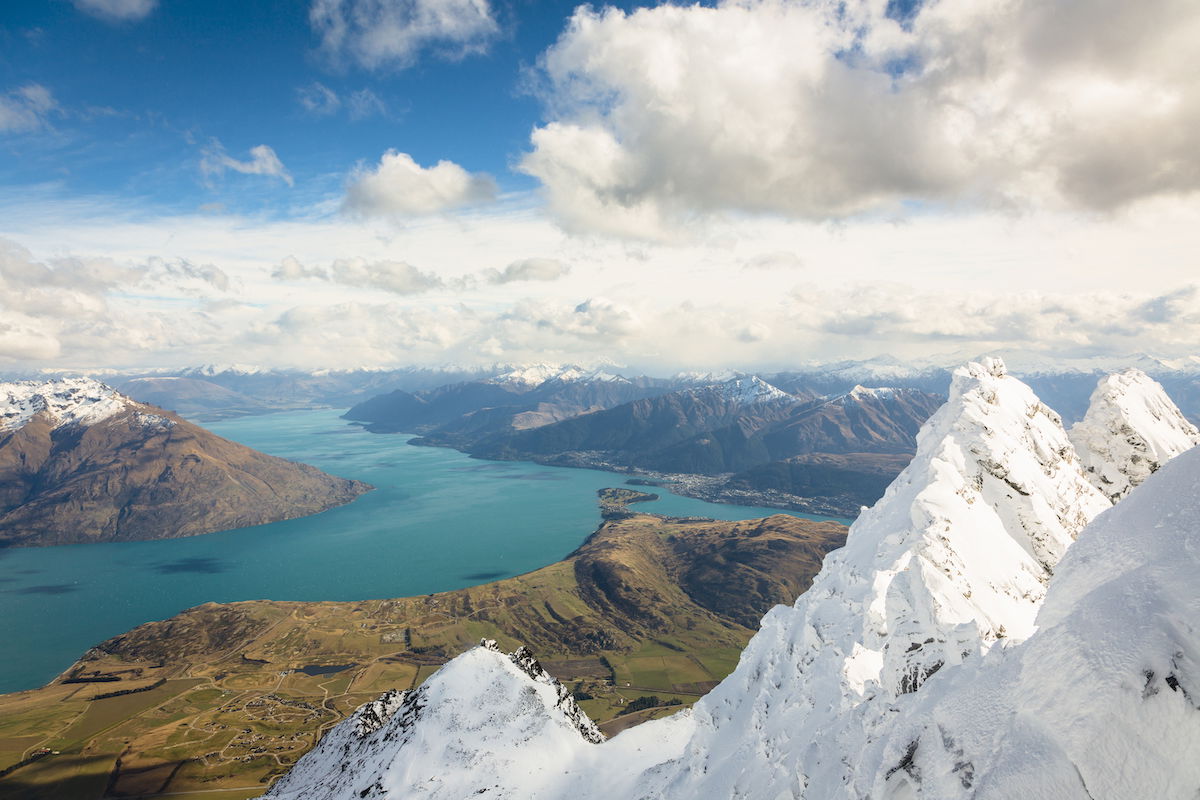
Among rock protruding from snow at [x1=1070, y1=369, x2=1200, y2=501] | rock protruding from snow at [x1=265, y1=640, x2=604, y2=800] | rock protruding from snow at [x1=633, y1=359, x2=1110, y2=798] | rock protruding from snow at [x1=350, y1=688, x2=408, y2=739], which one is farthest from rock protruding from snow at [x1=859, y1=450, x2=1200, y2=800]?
rock protruding from snow at [x1=350, y1=688, x2=408, y2=739]

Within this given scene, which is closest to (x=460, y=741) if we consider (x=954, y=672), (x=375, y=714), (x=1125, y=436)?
(x=375, y=714)

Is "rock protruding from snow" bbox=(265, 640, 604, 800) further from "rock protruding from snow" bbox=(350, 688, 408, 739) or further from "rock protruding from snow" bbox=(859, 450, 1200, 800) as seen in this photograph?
"rock protruding from snow" bbox=(859, 450, 1200, 800)

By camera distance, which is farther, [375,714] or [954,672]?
[375,714]

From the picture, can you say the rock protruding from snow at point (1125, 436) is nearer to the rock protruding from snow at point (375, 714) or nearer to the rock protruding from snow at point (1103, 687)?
the rock protruding from snow at point (1103, 687)

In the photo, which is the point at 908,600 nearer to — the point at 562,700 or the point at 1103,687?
the point at 1103,687

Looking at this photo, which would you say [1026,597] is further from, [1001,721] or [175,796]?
[175,796]

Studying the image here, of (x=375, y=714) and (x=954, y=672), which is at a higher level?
(x=954, y=672)
